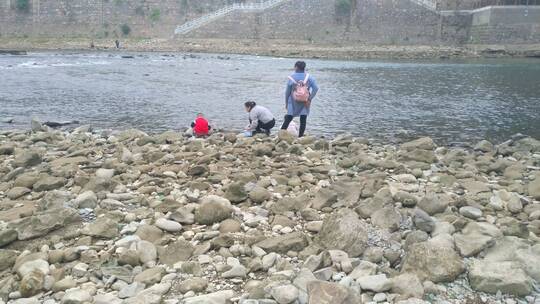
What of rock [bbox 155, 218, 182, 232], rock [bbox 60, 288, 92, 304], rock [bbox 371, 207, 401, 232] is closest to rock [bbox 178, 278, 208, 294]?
rock [bbox 60, 288, 92, 304]

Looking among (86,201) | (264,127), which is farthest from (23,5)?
(86,201)

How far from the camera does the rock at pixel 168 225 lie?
18.0 ft

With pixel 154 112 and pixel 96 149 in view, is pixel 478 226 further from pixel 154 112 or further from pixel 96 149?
pixel 154 112

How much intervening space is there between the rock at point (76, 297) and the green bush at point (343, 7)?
61275mm

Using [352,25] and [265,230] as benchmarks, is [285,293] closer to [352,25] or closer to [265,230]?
[265,230]

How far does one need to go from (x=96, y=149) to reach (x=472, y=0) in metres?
63.2

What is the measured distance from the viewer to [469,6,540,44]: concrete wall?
5372cm

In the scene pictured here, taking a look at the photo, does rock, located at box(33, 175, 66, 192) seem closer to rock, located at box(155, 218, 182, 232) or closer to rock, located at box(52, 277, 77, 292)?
rock, located at box(155, 218, 182, 232)

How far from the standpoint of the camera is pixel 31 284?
4316 millimetres

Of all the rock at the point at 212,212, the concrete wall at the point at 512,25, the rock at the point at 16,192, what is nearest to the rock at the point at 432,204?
the rock at the point at 212,212

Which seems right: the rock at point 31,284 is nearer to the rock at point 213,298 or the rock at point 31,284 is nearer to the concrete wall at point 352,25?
the rock at point 213,298

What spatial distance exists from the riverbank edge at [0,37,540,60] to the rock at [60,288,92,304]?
46313 millimetres

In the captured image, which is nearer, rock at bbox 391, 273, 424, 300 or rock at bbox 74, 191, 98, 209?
rock at bbox 391, 273, 424, 300

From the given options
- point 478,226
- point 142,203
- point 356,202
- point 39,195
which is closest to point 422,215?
point 478,226
